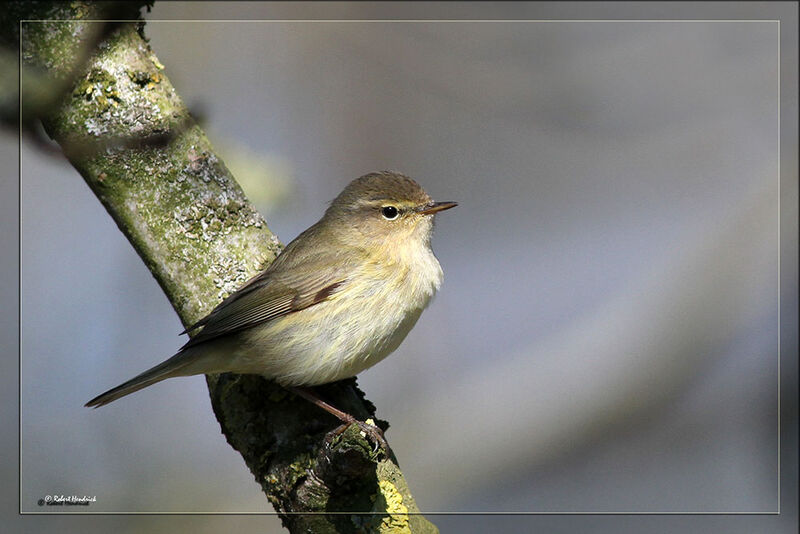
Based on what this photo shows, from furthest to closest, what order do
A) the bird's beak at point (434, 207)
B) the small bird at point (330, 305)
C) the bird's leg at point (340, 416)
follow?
the bird's beak at point (434, 207) → the small bird at point (330, 305) → the bird's leg at point (340, 416)

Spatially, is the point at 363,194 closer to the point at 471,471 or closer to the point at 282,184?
the point at 282,184

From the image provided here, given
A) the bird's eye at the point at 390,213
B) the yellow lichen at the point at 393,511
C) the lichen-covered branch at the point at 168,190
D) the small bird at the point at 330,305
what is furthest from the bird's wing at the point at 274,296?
the yellow lichen at the point at 393,511

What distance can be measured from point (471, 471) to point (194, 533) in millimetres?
1387

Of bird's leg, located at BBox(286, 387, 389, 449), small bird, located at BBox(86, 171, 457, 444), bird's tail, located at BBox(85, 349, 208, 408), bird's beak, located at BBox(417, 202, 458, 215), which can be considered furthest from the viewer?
bird's beak, located at BBox(417, 202, 458, 215)

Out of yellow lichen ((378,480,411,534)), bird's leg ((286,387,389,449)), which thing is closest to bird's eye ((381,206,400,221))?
bird's leg ((286,387,389,449))

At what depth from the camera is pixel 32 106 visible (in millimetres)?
2721

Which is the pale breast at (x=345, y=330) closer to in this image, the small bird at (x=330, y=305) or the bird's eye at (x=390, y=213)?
the small bird at (x=330, y=305)

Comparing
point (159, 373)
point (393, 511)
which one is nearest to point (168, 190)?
point (159, 373)

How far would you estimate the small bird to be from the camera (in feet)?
8.16

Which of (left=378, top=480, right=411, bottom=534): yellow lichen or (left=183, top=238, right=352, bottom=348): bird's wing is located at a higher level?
(left=183, top=238, right=352, bottom=348): bird's wing

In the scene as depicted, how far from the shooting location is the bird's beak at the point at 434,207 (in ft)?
9.19

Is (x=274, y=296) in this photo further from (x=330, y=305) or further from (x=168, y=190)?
(x=168, y=190)

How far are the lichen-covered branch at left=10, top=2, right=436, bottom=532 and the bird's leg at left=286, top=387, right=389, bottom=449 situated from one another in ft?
0.15

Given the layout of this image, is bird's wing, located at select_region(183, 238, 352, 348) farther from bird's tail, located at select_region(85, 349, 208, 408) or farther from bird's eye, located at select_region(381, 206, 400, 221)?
bird's eye, located at select_region(381, 206, 400, 221)
